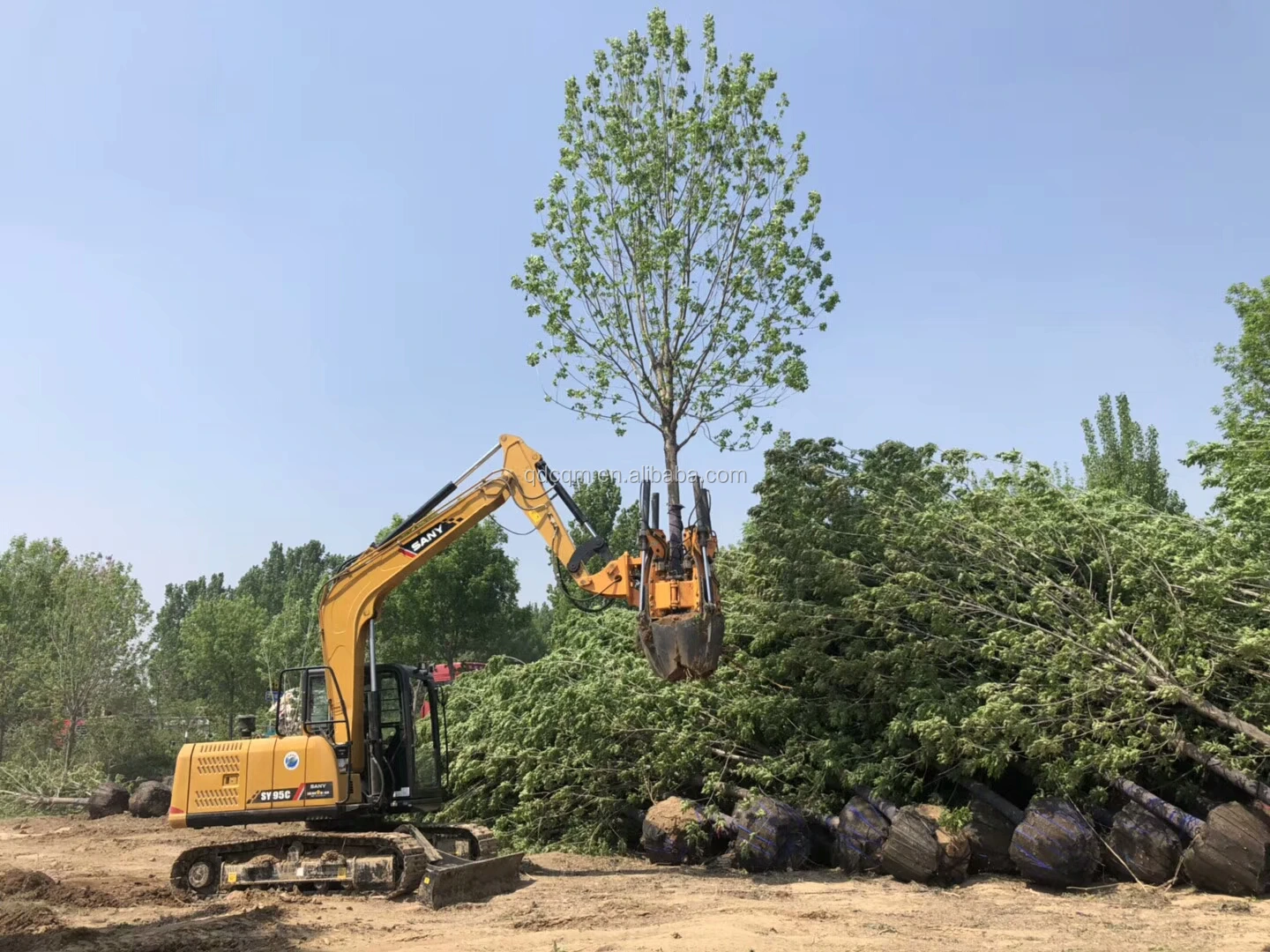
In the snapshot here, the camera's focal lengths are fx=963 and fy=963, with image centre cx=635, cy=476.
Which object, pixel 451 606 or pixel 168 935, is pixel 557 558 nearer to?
pixel 168 935

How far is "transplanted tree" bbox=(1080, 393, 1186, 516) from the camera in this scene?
26.0 m

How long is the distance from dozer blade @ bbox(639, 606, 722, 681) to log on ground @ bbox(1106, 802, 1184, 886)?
3.99m

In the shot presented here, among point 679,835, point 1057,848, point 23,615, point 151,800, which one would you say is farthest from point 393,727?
point 23,615

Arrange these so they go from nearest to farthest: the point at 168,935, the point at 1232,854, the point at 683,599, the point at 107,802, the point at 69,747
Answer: the point at 168,935 < the point at 1232,854 < the point at 683,599 < the point at 107,802 < the point at 69,747

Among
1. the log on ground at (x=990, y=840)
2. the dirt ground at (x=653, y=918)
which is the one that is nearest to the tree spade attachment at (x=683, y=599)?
the dirt ground at (x=653, y=918)

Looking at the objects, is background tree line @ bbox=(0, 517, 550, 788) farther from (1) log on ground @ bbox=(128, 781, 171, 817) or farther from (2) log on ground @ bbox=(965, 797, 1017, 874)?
(2) log on ground @ bbox=(965, 797, 1017, 874)

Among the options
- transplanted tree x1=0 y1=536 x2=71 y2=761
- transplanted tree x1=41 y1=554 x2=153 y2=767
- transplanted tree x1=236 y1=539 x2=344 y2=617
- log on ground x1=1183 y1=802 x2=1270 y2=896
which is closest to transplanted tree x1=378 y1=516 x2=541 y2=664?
transplanted tree x1=41 y1=554 x2=153 y2=767

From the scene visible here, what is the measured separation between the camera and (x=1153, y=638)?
954 cm

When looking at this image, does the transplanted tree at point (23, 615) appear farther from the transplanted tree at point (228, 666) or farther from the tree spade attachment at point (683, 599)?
the tree spade attachment at point (683, 599)

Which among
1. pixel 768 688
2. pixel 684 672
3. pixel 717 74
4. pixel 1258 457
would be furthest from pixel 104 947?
pixel 1258 457

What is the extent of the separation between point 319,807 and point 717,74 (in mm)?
10793

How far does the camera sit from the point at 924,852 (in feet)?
29.5

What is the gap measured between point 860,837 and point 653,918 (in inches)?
111

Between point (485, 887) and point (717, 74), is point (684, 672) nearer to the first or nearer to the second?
point (485, 887)
